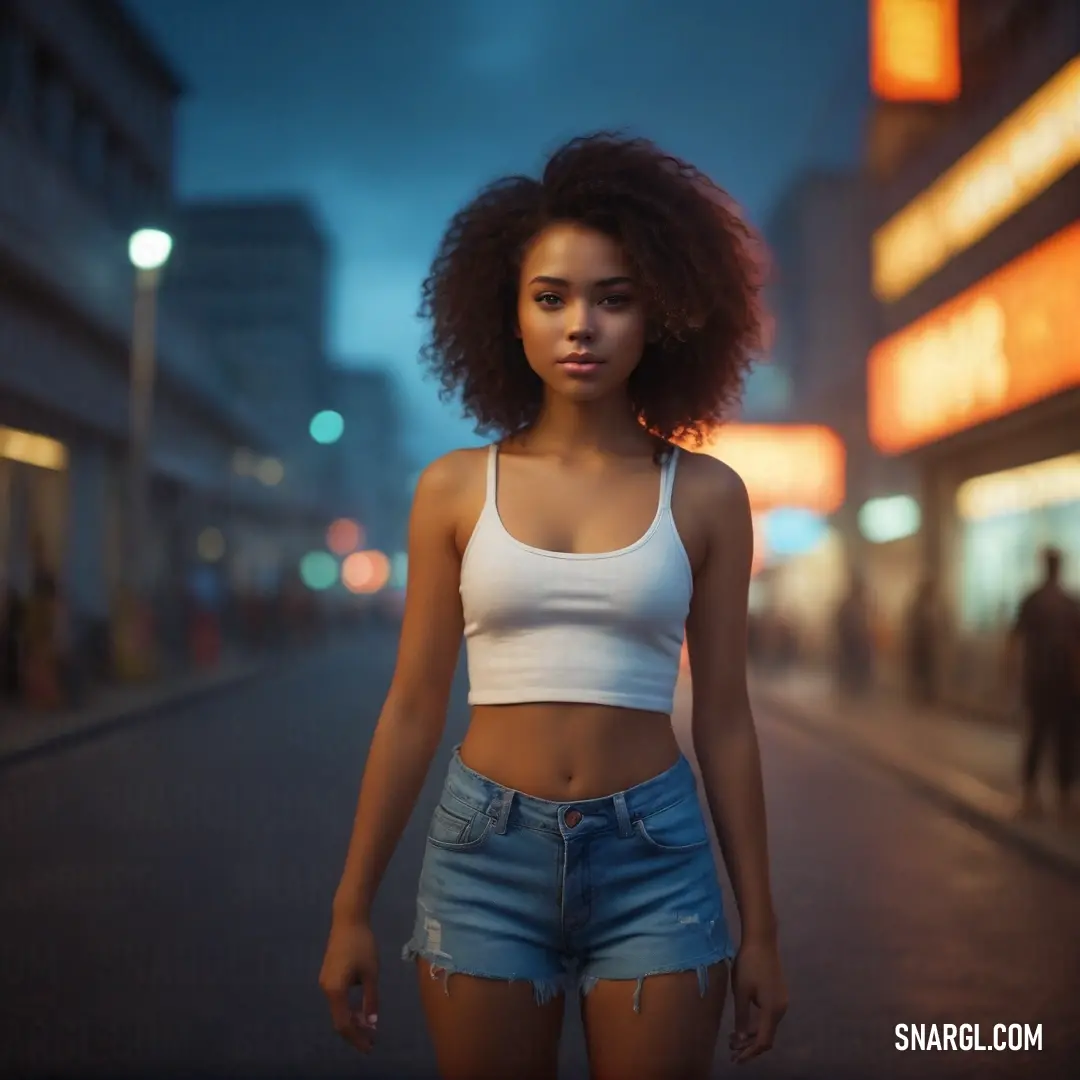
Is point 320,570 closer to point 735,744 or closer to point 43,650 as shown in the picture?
point 43,650

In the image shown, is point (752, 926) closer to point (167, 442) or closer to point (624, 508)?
point (624, 508)

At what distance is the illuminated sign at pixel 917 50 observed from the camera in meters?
17.9

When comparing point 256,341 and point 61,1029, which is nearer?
point 61,1029

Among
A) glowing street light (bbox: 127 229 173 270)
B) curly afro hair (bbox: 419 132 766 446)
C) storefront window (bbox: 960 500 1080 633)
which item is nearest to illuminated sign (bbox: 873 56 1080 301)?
storefront window (bbox: 960 500 1080 633)

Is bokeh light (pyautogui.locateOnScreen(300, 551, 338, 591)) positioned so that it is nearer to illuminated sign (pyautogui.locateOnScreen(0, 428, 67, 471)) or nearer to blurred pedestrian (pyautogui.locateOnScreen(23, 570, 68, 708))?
illuminated sign (pyautogui.locateOnScreen(0, 428, 67, 471))

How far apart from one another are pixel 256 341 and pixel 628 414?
64.7m

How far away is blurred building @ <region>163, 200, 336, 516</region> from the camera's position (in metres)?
55.2

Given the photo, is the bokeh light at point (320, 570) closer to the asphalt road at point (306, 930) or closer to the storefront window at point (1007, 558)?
the storefront window at point (1007, 558)

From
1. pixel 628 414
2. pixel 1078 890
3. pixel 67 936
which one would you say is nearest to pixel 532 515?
pixel 628 414

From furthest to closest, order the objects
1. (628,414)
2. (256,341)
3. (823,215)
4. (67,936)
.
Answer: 1. (256,341)
2. (823,215)
3. (67,936)
4. (628,414)

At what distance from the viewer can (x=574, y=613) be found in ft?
6.75

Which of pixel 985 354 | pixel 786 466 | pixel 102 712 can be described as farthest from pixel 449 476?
pixel 786 466

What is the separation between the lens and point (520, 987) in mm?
2037

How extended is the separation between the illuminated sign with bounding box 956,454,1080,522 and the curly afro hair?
13.1m
